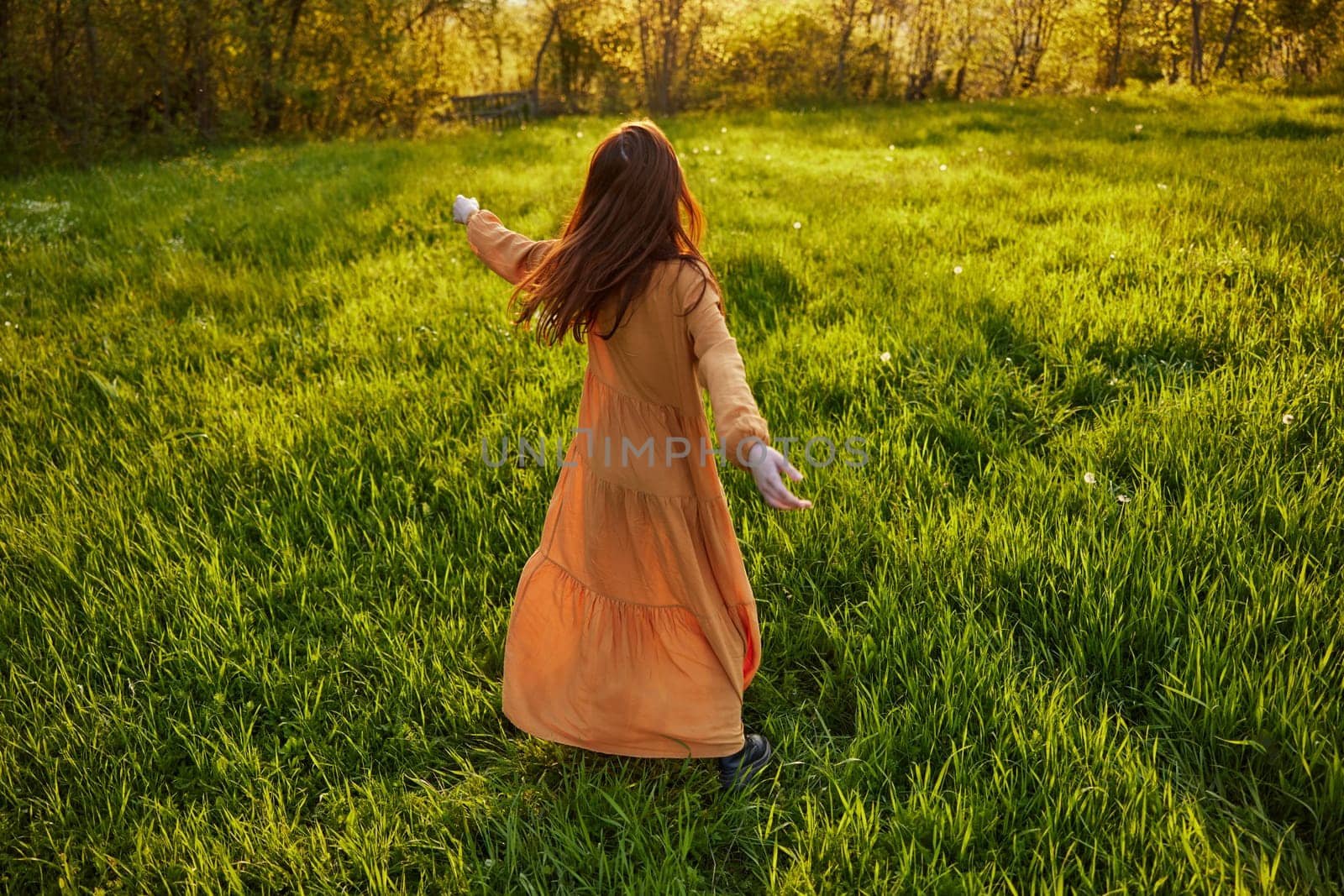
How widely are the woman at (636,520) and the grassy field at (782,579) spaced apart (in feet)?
0.62

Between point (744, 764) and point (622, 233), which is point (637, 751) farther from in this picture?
point (622, 233)

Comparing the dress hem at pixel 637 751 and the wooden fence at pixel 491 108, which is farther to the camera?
the wooden fence at pixel 491 108

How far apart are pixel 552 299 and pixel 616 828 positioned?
54.1 inches

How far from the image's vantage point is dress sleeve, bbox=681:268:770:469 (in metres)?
1.50

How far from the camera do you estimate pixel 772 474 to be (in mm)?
1438

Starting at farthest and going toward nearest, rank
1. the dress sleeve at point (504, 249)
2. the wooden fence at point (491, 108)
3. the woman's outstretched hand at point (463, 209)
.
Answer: the wooden fence at point (491, 108)
the woman's outstretched hand at point (463, 209)
the dress sleeve at point (504, 249)

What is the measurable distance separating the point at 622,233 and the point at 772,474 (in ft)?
2.42

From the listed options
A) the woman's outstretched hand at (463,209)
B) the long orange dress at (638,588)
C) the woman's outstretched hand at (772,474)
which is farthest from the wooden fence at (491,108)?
the woman's outstretched hand at (772,474)

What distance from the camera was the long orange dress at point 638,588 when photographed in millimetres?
1965

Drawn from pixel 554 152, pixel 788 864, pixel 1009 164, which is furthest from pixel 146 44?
pixel 788 864

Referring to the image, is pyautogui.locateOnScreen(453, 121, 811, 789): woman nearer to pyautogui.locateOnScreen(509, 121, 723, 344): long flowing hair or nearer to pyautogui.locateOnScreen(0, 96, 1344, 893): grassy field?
pyautogui.locateOnScreen(509, 121, 723, 344): long flowing hair

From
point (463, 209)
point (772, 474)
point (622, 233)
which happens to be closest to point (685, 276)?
point (622, 233)

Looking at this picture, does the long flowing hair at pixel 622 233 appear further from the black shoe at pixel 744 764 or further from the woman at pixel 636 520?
the black shoe at pixel 744 764

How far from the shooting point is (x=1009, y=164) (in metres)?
7.79
